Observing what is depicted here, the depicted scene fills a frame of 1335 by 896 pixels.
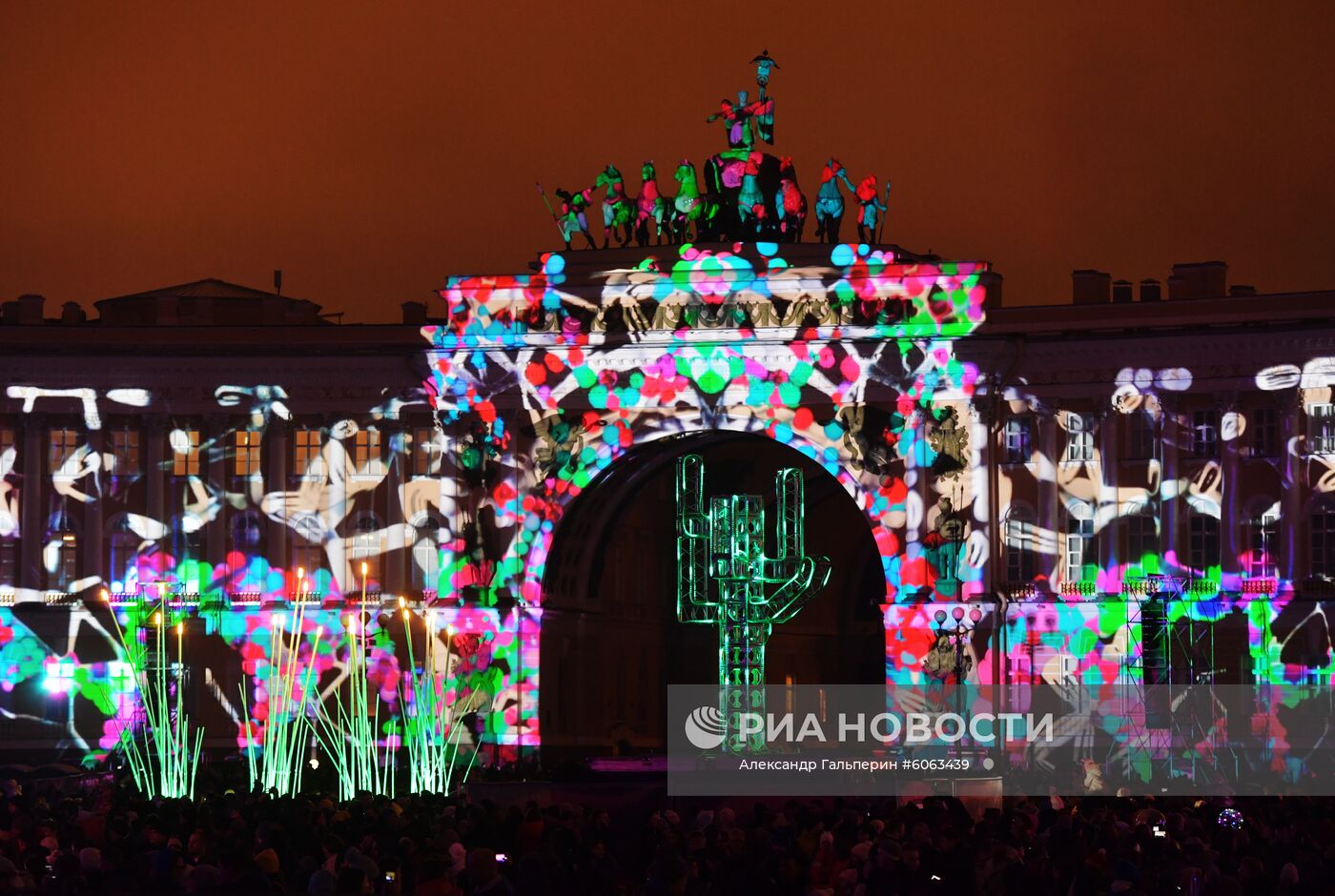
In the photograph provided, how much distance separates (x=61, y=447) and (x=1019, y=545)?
30.7m

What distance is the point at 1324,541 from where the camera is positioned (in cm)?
7200

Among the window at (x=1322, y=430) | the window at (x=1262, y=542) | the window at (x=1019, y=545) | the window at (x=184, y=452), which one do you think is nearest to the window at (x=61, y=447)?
the window at (x=184, y=452)

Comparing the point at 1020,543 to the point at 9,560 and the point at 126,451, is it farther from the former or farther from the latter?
the point at 9,560

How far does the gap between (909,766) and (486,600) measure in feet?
72.0

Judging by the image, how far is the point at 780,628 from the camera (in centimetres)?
9031

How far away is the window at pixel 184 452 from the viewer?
80.0m

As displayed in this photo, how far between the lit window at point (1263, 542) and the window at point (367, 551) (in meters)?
27.1

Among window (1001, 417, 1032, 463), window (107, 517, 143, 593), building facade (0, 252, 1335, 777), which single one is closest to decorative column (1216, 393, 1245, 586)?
building facade (0, 252, 1335, 777)

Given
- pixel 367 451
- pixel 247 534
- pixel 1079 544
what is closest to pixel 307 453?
pixel 367 451

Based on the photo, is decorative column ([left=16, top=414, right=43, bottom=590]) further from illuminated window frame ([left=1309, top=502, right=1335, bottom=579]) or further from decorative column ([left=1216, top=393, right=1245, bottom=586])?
illuminated window frame ([left=1309, top=502, right=1335, bottom=579])

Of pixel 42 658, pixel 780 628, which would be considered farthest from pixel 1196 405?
pixel 42 658

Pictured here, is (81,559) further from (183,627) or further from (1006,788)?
(1006,788)

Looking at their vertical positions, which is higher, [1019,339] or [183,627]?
[1019,339]

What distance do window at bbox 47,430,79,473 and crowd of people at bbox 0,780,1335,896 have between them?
144 feet
